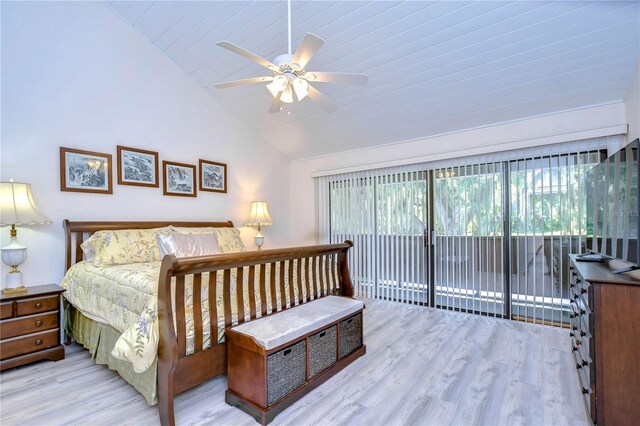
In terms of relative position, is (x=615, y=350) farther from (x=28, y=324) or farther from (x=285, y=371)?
(x=28, y=324)

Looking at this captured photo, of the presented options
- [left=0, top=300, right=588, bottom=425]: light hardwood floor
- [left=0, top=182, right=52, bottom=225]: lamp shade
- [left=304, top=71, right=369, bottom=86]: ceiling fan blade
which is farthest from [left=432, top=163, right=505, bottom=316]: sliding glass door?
[left=0, top=182, right=52, bottom=225]: lamp shade

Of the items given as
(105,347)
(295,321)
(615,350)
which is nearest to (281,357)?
(295,321)

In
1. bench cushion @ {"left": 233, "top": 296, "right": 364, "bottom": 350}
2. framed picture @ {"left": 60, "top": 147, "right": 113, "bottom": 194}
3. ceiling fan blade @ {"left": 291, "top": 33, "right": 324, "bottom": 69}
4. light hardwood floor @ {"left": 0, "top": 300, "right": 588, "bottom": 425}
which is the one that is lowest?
light hardwood floor @ {"left": 0, "top": 300, "right": 588, "bottom": 425}

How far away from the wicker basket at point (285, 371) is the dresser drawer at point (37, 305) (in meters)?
2.21

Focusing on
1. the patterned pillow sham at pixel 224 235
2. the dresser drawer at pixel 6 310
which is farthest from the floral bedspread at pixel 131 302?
the patterned pillow sham at pixel 224 235

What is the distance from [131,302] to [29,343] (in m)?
1.28

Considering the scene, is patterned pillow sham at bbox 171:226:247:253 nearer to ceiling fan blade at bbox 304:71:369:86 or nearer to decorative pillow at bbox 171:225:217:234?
decorative pillow at bbox 171:225:217:234

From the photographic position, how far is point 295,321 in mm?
2180

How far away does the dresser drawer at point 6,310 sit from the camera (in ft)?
8.05

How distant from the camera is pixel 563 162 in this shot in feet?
10.7

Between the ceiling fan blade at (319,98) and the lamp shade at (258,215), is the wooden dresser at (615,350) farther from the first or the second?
the lamp shade at (258,215)

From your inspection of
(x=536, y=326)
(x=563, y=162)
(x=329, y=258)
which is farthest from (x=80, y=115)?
(x=536, y=326)

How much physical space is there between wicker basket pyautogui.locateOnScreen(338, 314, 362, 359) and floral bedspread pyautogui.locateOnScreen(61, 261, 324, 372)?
1.66 ft

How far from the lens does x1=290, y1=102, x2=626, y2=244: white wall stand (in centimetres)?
310
